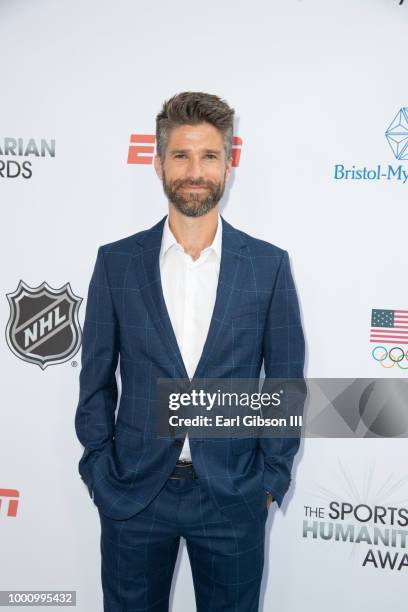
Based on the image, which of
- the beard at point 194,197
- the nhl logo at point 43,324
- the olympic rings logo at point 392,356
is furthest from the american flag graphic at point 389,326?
the nhl logo at point 43,324

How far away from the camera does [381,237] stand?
7.31ft

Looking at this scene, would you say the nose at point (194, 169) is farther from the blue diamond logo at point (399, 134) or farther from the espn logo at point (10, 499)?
the espn logo at point (10, 499)

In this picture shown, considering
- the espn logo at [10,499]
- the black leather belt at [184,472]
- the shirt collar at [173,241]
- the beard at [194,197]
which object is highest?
the beard at [194,197]

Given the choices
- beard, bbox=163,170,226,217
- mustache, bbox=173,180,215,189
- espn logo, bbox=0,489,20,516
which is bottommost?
espn logo, bbox=0,489,20,516

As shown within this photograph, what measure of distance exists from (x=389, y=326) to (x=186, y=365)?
0.93 m

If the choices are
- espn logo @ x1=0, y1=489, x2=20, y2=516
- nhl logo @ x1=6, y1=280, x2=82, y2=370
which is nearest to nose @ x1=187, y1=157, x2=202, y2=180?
nhl logo @ x1=6, y1=280, x2=82, y2=370

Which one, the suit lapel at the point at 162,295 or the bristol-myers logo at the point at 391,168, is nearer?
the suit lapel at the point at 162,295

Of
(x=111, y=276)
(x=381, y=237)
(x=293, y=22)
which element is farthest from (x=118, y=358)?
(x=293, y=22)

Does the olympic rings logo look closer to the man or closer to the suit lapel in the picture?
the man

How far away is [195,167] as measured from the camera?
187 cm

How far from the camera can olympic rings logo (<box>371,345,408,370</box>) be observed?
2260 millimetres

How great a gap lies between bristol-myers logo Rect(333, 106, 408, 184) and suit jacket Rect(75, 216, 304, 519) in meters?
0.50

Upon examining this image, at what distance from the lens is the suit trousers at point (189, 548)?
6.07 ft

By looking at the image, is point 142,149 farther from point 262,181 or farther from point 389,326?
point 389,326
